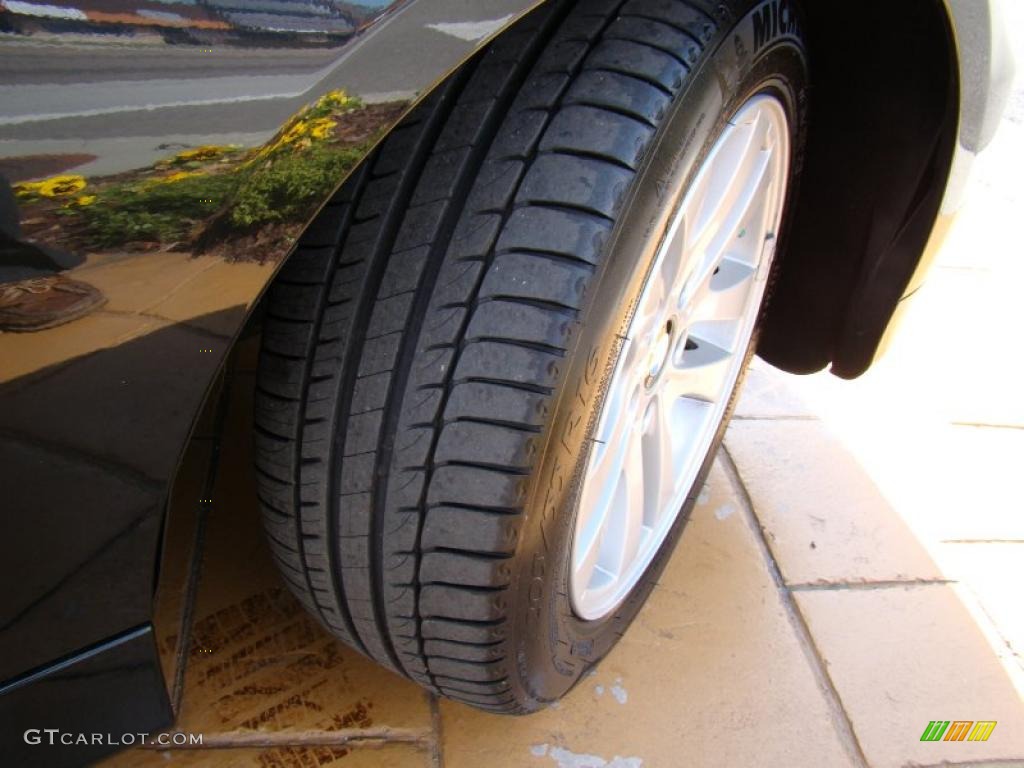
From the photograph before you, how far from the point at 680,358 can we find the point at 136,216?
3.81 ft

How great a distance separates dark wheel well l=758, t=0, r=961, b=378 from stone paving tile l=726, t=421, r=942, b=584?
0.33 meters

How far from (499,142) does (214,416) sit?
3.80ft

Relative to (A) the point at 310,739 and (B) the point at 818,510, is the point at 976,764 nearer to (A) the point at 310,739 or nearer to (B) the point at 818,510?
(B) the point at 818,510

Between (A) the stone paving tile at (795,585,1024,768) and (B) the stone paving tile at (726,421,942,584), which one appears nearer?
(A) the stone paving tile at (795,585,1024,768)

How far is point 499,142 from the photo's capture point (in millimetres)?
1017

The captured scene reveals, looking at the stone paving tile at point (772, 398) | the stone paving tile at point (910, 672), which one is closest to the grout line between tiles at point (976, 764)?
the stone paving tile at point (910, 672)

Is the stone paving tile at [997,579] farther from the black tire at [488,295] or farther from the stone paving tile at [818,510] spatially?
the black tire at [488,295]

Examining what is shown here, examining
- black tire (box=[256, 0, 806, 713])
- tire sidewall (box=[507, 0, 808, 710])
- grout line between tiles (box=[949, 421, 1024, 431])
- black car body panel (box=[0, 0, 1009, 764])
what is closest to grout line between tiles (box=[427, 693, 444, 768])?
tire sidewall (box=[507, 0, 808, 710])

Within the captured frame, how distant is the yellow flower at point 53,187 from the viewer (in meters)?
0.72

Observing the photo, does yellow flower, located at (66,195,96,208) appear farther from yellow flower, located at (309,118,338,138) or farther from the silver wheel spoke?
the silver wheel spoke

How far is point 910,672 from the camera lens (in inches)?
70.7

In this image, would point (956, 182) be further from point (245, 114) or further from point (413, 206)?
point (245, 114)

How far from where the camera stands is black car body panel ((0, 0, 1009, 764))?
0.72 m

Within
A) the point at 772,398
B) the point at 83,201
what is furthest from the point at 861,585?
the point at 83,201
